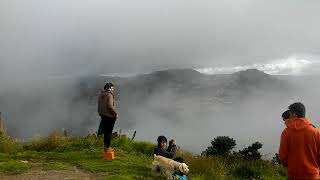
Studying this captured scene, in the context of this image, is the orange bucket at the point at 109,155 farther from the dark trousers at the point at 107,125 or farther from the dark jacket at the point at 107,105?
the dark jacket at the point at 107,105

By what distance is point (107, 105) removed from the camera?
48.3 feet

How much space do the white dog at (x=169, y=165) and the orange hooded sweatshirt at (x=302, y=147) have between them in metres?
4.34

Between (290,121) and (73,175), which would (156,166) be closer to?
(73,175)

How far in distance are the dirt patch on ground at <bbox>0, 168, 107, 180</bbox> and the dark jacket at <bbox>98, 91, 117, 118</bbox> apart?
6.03 feet

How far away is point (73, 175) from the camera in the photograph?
13.5 m

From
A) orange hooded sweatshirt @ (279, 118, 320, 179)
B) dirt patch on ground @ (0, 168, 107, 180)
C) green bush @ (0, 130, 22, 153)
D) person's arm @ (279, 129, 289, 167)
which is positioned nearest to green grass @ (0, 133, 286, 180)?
green bush @ (0, 130, 22, 153)

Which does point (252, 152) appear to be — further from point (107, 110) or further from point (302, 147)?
point (302, 147)

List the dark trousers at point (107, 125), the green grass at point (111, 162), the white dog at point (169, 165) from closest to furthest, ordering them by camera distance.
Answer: the white dog at point (169, 165) < the green grass at point (111, 162) < the dark trousers at point (107, 125)

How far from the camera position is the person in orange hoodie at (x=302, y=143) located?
27.0 ft

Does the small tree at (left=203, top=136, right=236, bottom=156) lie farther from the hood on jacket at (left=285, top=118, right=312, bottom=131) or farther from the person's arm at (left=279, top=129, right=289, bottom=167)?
the hood on jacket at (left=285, top=118, right=312, bottom=131)

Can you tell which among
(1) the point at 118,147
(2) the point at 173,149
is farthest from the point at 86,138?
(2) the point at 173,149

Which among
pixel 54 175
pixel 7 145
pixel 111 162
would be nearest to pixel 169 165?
pixel 111 162

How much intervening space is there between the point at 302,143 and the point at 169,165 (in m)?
5.07

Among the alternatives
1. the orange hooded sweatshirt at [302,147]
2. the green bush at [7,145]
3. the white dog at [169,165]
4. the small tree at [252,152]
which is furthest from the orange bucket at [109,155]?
the small tree at [252,152]
